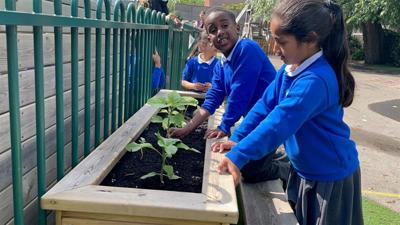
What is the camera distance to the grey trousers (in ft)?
7.39

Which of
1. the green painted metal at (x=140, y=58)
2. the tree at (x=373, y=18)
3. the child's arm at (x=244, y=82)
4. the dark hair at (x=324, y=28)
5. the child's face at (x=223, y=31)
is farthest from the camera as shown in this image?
the tree at (x=373, y=18)

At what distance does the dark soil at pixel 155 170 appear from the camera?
6.75 ft

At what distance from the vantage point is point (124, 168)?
7.41 feet

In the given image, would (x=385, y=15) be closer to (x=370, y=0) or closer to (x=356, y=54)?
(x=370, y=0)

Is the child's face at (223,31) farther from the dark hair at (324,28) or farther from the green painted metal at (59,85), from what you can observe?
the green painted metal at (59,85)

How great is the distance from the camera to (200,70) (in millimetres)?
5188

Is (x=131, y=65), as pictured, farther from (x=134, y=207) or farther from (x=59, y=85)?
(x=134, y=207)

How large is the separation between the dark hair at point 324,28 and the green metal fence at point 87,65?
3.21 ft

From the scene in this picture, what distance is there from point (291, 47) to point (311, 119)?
37cm

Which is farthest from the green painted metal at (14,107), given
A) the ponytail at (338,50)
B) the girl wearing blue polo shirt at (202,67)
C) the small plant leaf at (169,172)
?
the girl wearing blue polo shirt at (202,67)

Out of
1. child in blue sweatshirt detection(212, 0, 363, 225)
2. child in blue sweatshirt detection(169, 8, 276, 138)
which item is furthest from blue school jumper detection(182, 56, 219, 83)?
child in blue sweatshirt detection(212, 0, 363, 225)

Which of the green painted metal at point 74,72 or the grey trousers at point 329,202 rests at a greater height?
the green painted metal at point 74,72

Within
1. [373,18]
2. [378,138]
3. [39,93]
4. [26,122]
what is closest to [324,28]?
[39,93]

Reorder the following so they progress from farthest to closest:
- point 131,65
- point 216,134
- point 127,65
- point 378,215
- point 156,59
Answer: point 156,59 → point 378,215 → point 131,65 → point 127,65 → point 216,134
